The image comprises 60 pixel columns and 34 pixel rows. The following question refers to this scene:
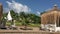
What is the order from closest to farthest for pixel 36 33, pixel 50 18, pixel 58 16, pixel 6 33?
pixel 6 33 → pixel 36 33 → pixel 58 16 → pixel 50 18

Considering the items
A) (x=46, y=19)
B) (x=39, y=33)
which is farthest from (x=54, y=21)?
(x=39, y=33)

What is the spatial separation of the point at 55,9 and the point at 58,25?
1509 mm

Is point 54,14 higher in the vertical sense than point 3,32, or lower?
higher

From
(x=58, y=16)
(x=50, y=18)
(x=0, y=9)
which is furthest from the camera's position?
(x=50, y=18)

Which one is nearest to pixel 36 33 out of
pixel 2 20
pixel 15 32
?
pixel 15 32

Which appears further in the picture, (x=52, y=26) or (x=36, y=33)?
Result: (x=52, y=26)

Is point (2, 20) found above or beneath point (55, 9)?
beneath

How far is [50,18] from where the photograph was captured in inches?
646

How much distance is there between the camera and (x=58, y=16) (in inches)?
602

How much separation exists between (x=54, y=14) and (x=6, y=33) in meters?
6.45

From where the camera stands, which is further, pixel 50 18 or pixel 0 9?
pixel 50 18

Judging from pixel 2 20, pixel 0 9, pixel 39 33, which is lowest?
pixel 39 33

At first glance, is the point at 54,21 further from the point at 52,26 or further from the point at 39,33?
the point at 39,33

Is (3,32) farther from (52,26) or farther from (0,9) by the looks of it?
(52,26)
